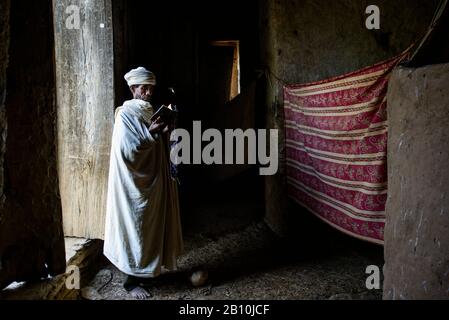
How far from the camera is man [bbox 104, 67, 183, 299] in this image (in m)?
3.12

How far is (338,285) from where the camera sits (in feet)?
10.7

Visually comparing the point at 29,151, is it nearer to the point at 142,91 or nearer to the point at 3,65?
the point at 3,65

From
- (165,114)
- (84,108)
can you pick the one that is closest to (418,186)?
(165,114)

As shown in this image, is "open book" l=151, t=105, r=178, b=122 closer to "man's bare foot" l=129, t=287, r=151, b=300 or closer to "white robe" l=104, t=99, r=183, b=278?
"white robe" l=104, t=99, r=183, b=278

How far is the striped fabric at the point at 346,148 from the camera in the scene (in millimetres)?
2572

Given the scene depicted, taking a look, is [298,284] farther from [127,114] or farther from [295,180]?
[127,114]

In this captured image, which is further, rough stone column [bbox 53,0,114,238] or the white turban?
rough stone column [bbox 53,0,114,238]

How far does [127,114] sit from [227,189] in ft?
12.4

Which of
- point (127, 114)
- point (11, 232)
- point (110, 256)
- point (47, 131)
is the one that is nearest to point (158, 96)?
point (127, 114)

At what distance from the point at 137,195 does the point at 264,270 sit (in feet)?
4.82

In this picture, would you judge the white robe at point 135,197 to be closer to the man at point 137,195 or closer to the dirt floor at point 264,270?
the man at point 137,195

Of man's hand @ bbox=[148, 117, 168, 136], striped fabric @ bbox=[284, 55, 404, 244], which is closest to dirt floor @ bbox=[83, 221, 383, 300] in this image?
striped fabric @ bbox=[284, 55, 404, 244]

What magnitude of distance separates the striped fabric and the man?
1.37 metres

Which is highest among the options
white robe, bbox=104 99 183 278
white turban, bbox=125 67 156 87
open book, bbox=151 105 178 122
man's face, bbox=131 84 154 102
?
white turban, bbox=125 67 156 87
